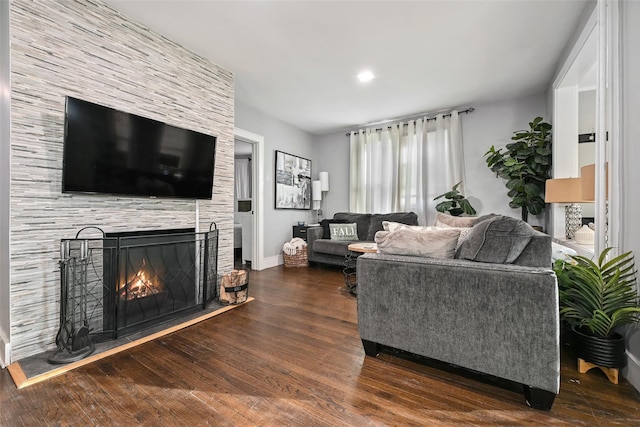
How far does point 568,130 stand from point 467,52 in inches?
59.6

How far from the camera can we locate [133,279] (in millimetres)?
2189

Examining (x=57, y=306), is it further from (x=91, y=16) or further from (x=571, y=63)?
(x=571, y=63)

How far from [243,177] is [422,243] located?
573 centimetres

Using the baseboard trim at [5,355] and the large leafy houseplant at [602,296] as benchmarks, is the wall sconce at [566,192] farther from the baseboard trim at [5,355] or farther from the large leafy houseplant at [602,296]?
the baseboard trim at [5,355]

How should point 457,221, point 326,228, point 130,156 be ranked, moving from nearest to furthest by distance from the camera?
point 130,156, point 457,221, point 326,228

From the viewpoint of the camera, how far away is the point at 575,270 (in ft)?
5.36

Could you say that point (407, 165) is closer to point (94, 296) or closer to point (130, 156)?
point (130, 156)

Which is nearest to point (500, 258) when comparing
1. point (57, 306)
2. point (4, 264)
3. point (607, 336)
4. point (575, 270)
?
point (575, 270)

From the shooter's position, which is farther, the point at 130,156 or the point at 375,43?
the point at 375,43

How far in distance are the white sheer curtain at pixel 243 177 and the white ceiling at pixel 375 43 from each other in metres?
2.91

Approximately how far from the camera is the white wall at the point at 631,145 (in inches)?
60.0

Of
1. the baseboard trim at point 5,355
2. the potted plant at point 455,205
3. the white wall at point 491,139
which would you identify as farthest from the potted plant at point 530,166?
the baseboard trim at point 5,355

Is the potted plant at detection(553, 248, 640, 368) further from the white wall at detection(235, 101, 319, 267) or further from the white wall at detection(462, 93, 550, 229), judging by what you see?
the white wall at detection(235, 101, 319, 267)

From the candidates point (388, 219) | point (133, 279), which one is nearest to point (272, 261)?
point (388, 219)
